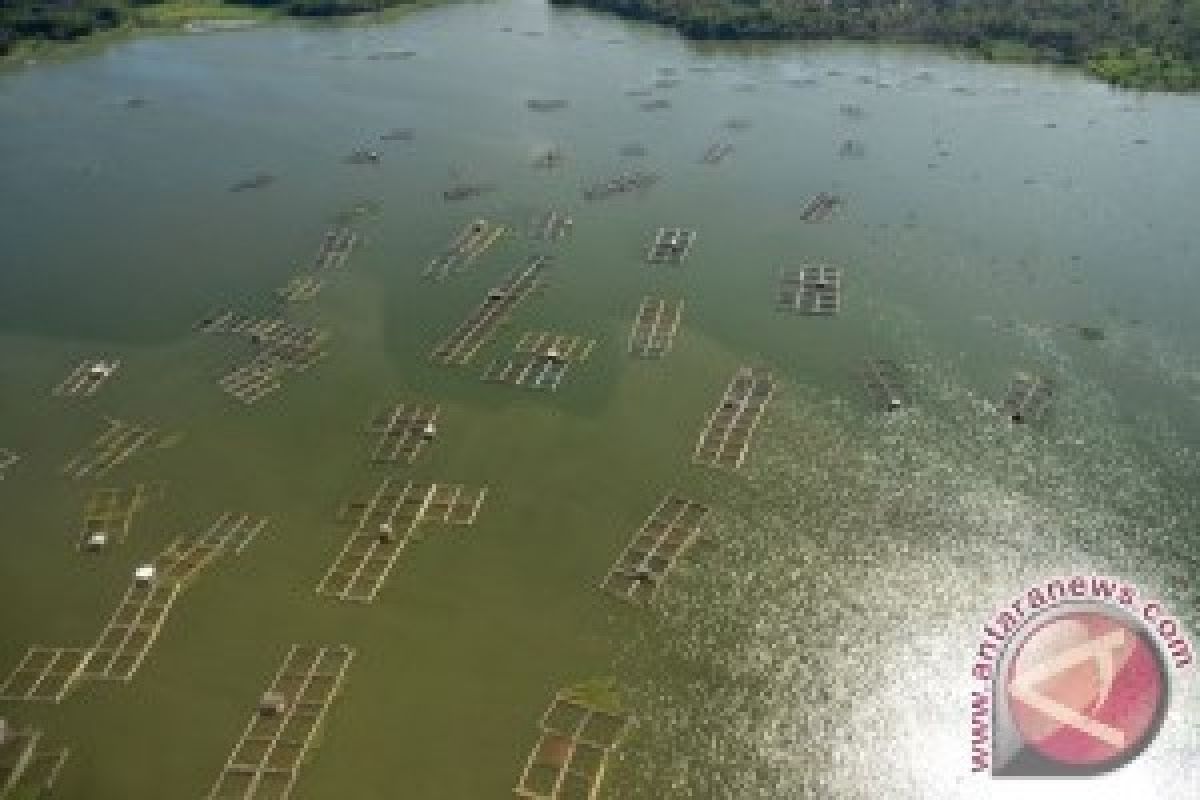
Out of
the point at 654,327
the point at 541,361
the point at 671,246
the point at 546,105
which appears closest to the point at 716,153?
the point at 671,246

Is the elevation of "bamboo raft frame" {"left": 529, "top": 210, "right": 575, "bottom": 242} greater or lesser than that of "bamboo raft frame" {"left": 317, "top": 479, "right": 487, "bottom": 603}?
greater

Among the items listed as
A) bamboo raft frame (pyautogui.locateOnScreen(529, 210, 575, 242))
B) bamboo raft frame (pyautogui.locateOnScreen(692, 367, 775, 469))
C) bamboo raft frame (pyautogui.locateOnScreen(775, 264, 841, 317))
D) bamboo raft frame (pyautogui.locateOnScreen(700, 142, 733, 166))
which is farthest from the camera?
bamboo raft frame (pyautogui.locateOnScreen(700, 142, 733, 166))

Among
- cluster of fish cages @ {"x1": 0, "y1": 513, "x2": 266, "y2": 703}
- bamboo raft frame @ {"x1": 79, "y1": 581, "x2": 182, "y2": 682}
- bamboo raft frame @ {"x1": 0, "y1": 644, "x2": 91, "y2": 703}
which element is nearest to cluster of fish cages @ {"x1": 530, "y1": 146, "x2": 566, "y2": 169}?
cluster of fish cages @ {"x1": 0, "y1": 513, "x2": 266, "y2": 703}

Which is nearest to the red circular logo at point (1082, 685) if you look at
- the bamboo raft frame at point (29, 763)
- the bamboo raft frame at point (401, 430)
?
the bamboo raft frame at point (401, 430)

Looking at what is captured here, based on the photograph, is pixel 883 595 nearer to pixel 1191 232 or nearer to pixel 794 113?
pixel 1191 232

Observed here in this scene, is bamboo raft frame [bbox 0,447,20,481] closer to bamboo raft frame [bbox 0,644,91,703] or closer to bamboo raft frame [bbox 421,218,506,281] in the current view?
bamboo raft frame [bbox 0,644,91,703]

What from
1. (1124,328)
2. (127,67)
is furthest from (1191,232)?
(127,67)

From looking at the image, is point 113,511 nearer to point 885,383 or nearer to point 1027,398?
point 885,383
